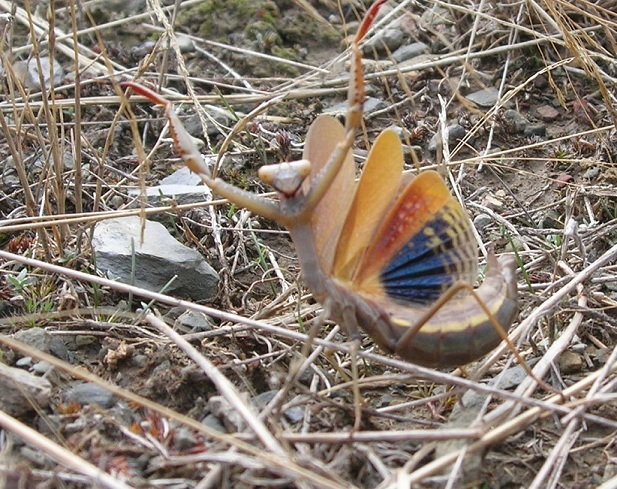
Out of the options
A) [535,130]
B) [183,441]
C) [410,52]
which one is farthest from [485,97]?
[183,441]

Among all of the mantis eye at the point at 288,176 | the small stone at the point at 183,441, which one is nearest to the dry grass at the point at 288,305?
the small stone at the point at 183,441

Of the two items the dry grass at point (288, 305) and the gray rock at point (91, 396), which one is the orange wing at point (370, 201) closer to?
the dry grass at point (288, 305)

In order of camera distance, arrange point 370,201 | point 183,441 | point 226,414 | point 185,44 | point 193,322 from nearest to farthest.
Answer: point 183,441
point 226,414
point 370,201
point 193,322
point 185,44

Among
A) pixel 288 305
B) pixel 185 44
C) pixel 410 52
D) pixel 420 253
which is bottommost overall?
pixel 288 305

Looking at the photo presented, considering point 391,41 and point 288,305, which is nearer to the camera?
point 288,305

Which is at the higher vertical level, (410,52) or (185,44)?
(185,44)

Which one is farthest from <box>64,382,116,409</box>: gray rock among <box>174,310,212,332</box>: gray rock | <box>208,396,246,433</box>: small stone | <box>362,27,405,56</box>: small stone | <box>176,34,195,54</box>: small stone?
<box>362,27,405,56</box>: small stone

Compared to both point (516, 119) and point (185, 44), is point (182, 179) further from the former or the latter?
point (516, 119)

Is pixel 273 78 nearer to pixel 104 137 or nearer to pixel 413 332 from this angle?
pixel 104 137
